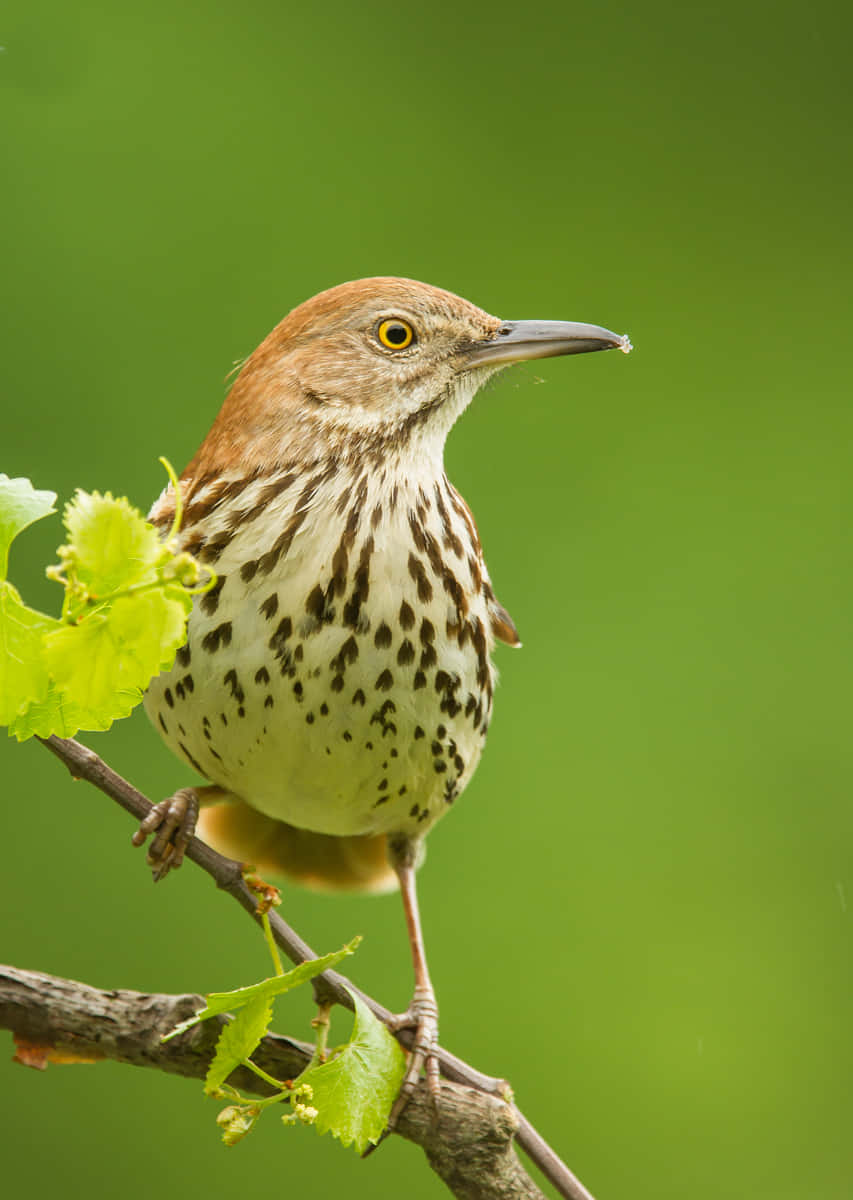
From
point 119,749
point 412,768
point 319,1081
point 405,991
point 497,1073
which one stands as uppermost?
point 412,768

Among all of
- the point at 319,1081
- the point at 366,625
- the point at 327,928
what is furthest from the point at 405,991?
the point at 319,1081

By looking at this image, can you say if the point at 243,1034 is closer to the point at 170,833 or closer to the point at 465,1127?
the point at 465,1127

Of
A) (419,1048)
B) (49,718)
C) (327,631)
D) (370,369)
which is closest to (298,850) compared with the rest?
(419,1048)

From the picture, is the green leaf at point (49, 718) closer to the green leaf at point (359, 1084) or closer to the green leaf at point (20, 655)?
the green leaf at point (20, 655)

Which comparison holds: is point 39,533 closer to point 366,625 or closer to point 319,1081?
point 366,625

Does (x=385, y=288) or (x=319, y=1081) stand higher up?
(x=385, y=288)

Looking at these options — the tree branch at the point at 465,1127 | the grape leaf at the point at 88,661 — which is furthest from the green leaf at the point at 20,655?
the tree branch at the point at 465,1127
